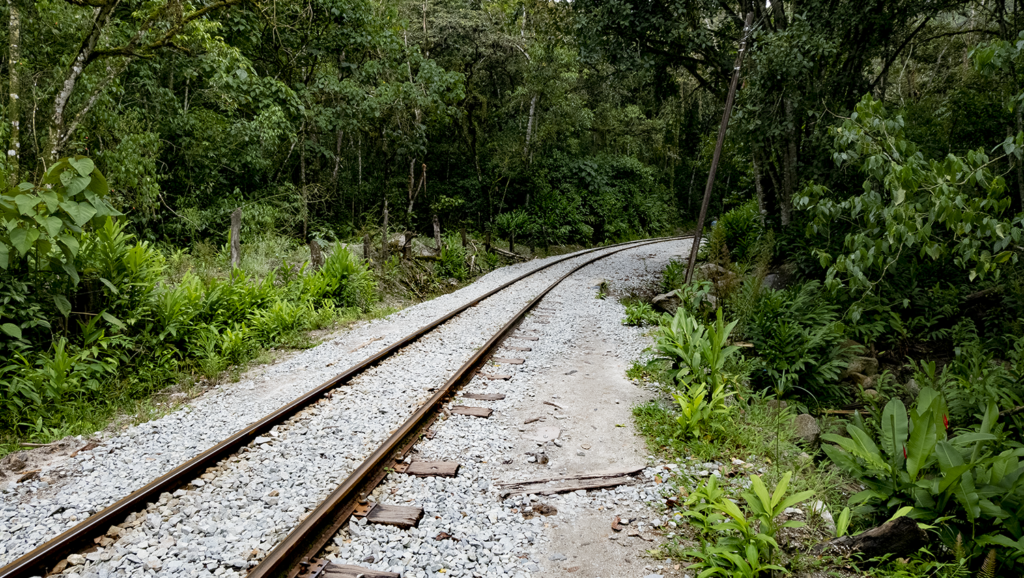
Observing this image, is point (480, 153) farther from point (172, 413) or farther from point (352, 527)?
point (352, 527)

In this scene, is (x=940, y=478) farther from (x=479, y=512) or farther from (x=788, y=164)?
(x=788, y=164)

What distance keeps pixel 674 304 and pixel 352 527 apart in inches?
342

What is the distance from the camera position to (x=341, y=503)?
10.9 ft

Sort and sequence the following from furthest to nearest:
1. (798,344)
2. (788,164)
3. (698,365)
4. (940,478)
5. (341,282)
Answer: (788,164) < (341,282) < (798,344) < (698,365) < (940,478)

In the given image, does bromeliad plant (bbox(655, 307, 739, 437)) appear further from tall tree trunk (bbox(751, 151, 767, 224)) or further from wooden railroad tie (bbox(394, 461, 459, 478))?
tall tree trunk (bbox(751, 151, 767, 224))

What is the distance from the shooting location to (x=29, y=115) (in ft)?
30.3

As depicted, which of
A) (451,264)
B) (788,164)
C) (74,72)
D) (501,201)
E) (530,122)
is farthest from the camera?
(501,201)

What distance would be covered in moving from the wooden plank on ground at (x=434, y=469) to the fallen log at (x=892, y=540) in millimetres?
2470

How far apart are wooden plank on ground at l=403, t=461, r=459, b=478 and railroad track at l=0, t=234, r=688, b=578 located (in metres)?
0.12

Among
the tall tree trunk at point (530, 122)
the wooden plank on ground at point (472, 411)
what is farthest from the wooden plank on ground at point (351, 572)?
the tall tree trunk at point (530, 122)

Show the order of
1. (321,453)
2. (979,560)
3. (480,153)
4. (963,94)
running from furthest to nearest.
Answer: (480,153) < (963,94) < (321,453) < (979,560)

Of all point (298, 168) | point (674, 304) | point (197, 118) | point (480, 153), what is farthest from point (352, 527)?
point (480, 153)

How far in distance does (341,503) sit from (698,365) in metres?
3.93

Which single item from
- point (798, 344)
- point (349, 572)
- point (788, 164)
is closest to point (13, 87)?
point (349, 572)
